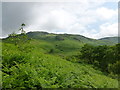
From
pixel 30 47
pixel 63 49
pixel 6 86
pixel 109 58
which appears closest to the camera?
pixel 6 86

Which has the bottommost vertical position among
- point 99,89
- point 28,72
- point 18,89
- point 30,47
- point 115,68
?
point 115,68

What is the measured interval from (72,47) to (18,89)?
17365 cm

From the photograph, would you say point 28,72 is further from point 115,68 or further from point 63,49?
point 63,49

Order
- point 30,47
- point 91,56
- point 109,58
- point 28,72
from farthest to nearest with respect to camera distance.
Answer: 1. point 91,56
2. point 109,58
3. point 30,47
4. point 28,72

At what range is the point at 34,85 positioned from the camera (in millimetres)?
7297

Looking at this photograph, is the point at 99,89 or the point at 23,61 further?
the point at 23,61

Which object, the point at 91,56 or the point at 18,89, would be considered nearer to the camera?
the point at 18,89

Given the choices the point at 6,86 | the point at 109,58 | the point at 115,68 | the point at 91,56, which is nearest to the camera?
the point at 6,86

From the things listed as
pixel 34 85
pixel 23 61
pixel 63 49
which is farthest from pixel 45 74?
pixel 63 49

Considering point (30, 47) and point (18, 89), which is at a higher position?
point (30, 47)

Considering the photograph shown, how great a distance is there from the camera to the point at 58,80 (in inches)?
325

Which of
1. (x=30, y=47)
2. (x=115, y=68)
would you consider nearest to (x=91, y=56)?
(x=115, y=68)

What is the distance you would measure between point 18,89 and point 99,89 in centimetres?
501

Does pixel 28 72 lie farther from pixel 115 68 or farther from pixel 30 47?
pixel 115 68
